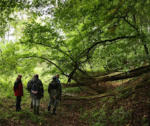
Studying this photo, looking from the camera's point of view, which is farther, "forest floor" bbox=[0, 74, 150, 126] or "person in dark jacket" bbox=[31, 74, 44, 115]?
"person in dark jacket" bbox=[31, 74, 44, 115]

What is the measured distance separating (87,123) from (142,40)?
16.5 ft

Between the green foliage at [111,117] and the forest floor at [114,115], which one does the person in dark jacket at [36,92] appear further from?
the green foliage at [111,117]

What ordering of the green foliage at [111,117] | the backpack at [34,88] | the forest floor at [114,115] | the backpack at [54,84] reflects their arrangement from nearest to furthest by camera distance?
the forest floor at [114,115]
the green foliage at [111,117]
the backpack at [34,88]
the backpack at [54,84]

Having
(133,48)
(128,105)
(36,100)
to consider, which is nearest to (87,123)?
(128,105)

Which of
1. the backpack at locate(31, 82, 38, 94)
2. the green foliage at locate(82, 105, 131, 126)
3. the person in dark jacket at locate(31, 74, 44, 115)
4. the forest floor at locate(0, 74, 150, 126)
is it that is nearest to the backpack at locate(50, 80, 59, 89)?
the person in dark jacket at locate(31, 74, 44, 115)

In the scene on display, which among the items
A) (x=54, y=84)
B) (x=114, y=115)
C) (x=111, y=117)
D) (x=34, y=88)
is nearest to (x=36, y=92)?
(x=34, y=88)

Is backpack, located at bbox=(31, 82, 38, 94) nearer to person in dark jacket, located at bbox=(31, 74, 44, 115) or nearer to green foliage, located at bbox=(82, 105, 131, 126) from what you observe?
person in dark jacket, located at bbox=(31, 74, 44, 115)

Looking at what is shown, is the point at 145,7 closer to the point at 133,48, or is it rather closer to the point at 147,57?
the point at 147,57

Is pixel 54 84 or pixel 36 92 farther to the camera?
pixel 54 84

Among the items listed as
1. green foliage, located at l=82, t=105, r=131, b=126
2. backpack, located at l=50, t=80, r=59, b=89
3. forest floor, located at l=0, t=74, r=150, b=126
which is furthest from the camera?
backpack, located at l=50, t=80, r=59, b=89

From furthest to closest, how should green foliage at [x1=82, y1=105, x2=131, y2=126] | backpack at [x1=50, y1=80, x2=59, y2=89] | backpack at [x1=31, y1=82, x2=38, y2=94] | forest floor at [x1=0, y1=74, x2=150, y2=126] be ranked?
backpack at [x1=50, y1=80, x2=59, y2=89] < backpack at [x1=31, y1=82, x2=38, y2=94] < green foliage at [x1=82, y1=105, x2=131, y2=126] < forest floor at [x1=0, y1=74, x2=150, y2=126]

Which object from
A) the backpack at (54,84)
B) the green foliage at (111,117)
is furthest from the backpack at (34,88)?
the green foliage at (111,117)

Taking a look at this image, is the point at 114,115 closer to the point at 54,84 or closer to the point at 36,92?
the point at 54,84

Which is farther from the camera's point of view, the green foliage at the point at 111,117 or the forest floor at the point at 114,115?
the green foliage at the point at 111,117
